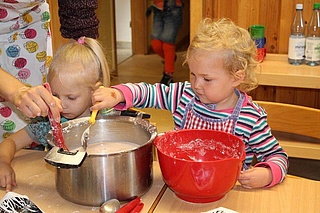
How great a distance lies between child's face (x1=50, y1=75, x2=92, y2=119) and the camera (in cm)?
147

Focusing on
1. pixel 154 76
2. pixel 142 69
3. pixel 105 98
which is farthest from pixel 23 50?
pixel 142 69

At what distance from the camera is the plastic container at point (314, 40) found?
2.35 meters

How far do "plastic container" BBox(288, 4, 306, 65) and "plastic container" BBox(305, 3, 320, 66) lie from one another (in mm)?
30

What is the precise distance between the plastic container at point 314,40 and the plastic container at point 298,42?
30 mm

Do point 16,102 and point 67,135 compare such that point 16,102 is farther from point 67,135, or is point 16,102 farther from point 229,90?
point 229,90

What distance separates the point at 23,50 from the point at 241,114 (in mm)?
896

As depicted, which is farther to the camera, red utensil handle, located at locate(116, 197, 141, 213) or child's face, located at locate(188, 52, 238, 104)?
child's face, located at locate(188, 52, 238, 104)

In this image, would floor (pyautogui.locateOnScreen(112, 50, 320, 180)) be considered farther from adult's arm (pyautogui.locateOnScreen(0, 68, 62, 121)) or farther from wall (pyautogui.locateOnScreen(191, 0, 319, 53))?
adult's arm (pyautogui.locateOnScreen(0, 68, 62, 121))

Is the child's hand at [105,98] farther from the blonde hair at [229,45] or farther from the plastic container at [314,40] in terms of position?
the plastic container at [314,40]

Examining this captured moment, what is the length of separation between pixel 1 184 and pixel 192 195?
488mm

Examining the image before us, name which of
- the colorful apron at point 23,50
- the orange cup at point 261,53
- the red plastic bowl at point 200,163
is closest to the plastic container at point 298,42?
the orange cup at point 261,53

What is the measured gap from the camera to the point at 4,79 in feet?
3.86

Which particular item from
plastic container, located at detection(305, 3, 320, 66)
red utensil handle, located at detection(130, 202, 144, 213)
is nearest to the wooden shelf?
plastic container, located at detection(305, 3, 320, 66)

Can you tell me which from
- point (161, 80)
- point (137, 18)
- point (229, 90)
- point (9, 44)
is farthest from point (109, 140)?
point (137, 18)
